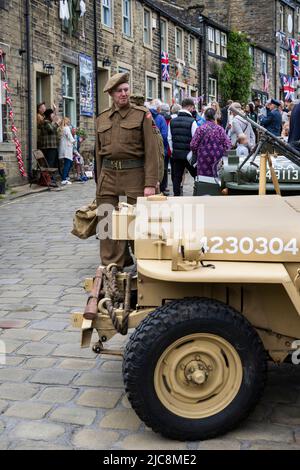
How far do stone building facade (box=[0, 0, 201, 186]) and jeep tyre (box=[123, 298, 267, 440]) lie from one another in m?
13.2

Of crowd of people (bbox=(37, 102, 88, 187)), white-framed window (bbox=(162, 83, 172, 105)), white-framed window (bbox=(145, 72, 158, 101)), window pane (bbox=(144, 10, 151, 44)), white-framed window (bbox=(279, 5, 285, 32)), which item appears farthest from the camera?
white-framed window (bbox=(279, 5, 285, 32))

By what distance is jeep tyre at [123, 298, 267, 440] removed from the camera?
3.10 m

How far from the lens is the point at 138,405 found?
312 cm

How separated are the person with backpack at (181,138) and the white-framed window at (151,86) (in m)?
14.6

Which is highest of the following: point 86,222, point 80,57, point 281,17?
point 281,17

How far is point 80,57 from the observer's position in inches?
787

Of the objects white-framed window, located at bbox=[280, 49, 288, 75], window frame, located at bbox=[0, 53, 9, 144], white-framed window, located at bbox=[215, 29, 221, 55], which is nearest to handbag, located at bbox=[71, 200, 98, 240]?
window frame, located at bbox=[0, 53, 9, 144]

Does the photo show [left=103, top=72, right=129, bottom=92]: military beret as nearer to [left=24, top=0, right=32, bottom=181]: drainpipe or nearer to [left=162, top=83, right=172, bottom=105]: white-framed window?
[left=24, top=0, right=32, bottom=181]: drainpipe

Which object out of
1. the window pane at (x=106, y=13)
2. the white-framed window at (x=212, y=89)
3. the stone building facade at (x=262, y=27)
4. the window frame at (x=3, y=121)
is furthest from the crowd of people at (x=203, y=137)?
the stone building facade at (x=262, y=27)

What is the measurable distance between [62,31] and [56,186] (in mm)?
5219

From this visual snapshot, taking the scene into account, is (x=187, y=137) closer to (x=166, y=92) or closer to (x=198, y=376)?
(x=198, y=376)

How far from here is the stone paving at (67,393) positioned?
3.23 metres

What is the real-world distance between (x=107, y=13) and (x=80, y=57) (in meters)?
3.16

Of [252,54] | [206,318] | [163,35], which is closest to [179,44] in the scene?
[163,35]
